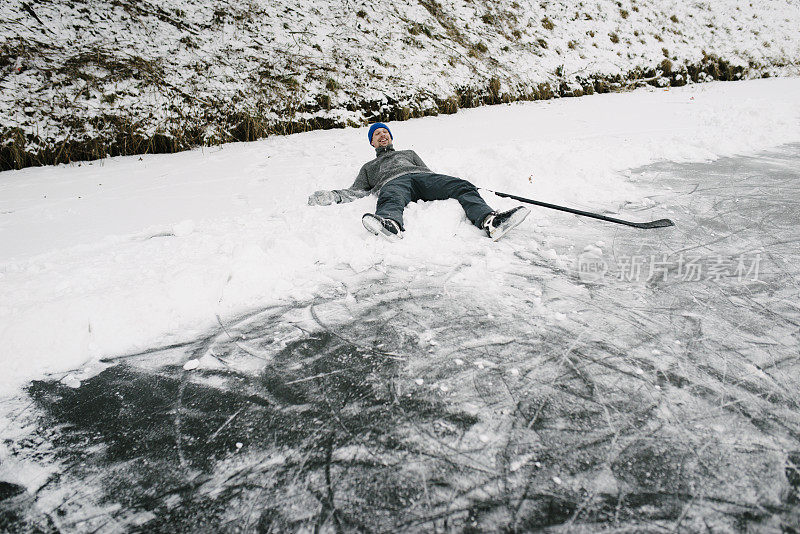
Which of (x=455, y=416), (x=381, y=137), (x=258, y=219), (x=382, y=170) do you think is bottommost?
(x=455, y=416)

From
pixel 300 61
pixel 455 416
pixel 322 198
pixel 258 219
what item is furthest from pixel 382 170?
pixel 300 61

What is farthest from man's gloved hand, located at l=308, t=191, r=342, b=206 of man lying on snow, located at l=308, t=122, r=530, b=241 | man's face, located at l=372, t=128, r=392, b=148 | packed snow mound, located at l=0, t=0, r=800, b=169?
packed snow mound, located at l=0, t=0, r=800, b=169

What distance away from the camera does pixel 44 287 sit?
2295mm

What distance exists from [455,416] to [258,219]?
7.66 ft

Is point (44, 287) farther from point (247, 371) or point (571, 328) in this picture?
point (571, 328)

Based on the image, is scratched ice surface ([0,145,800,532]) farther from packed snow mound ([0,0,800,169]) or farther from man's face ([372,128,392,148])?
packed snow mound ([0,0,800,169])

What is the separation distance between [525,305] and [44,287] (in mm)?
2544

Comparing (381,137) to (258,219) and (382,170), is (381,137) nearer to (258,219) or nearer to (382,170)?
(382,170)

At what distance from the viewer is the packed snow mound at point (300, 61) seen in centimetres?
551

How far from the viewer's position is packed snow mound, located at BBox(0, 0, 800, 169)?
5508 millimetres

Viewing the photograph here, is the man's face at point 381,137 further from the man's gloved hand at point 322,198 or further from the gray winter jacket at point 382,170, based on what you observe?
the man's gloved hand at point 322,198

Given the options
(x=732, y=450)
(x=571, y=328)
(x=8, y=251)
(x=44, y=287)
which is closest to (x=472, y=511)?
(x=732, y=450)

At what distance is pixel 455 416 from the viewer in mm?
1423

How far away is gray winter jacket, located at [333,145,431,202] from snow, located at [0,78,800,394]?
24cm
